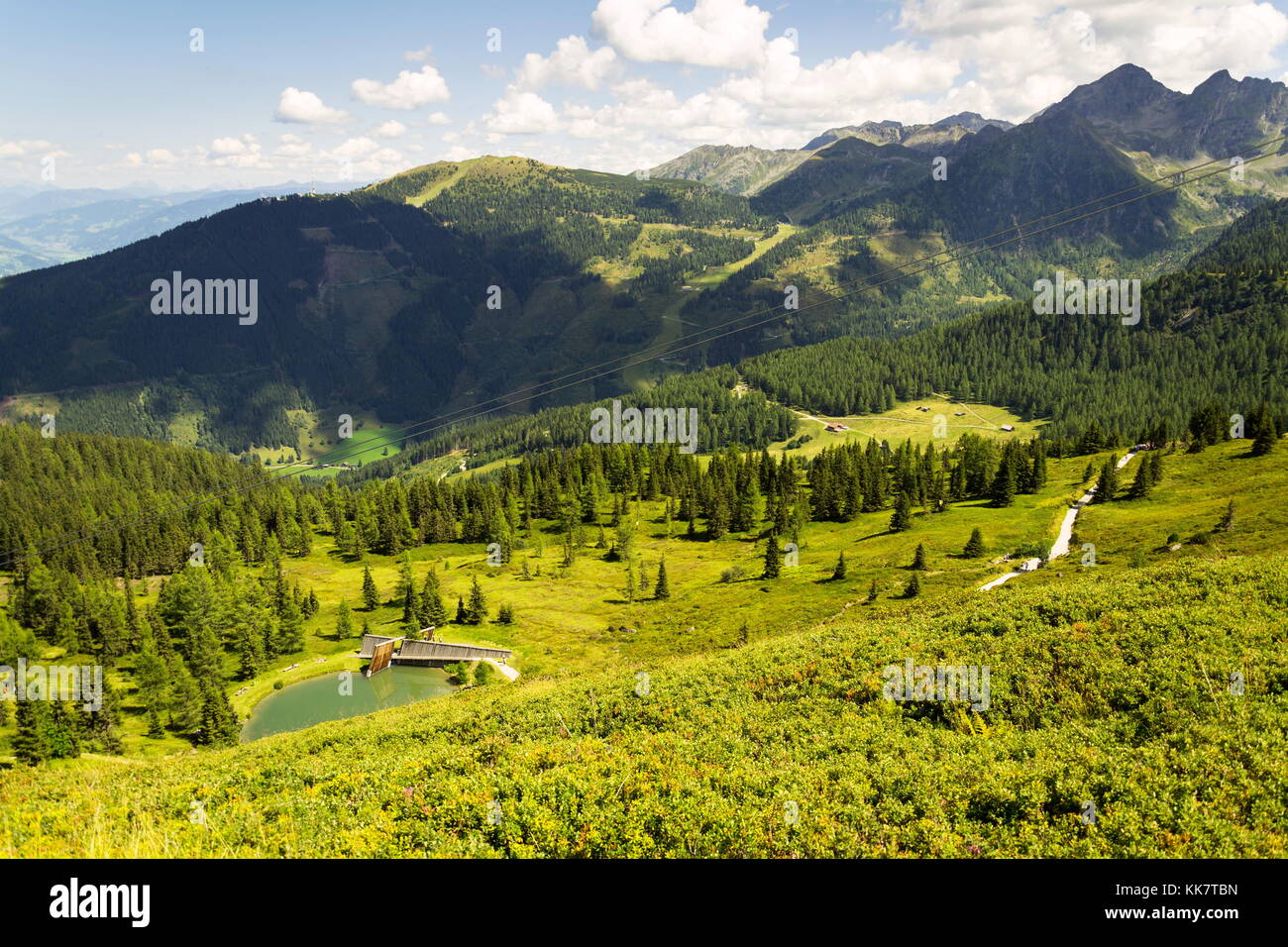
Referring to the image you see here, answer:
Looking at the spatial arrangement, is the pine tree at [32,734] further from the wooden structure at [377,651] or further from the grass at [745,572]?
the wooden structure at [377,651]

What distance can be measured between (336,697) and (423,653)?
13.5 m

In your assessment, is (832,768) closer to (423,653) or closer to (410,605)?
(423,653)

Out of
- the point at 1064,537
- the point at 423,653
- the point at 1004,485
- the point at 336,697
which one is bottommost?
the point at 336,697

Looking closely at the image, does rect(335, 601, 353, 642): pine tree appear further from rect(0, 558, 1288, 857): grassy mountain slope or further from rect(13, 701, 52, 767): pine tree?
rect(0, 558, 1288, 857): grassy mountain slope

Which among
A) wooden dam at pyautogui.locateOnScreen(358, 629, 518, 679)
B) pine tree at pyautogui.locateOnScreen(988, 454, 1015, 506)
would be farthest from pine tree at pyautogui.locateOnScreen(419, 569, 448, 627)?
pine tree at pyautogui.locateOnScreen(988, 454, 1015, 506)

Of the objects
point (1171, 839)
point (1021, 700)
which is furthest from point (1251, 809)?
point (1021, 700)

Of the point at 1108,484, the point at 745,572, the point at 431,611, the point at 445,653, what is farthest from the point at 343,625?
the point at 1108,484

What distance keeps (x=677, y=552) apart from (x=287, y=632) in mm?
83222

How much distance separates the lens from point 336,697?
3627 inches

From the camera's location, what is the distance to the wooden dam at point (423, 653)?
318ft

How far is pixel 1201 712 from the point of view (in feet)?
78.3

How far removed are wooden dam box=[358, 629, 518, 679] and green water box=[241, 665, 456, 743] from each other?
1258 millimetres
